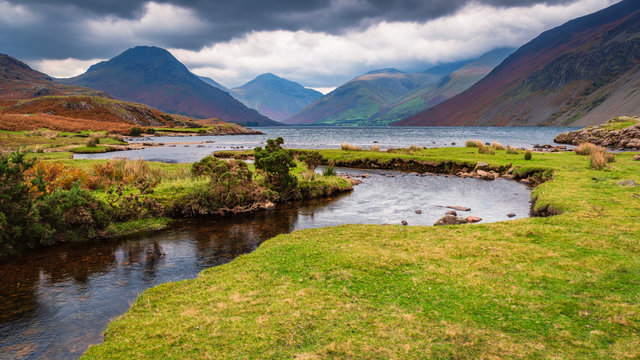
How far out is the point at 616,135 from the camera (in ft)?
244

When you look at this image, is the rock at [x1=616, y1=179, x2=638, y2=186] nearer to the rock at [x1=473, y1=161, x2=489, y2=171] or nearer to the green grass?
the rock at [x1=473, y1=161, x2=489, y2=171]

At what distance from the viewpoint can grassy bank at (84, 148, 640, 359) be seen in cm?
771

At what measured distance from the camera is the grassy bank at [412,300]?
7715 mm

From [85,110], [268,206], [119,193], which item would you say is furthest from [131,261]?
[85,110]

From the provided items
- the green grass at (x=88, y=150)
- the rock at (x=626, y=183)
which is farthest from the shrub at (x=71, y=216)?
the green grass at (x=88, y=150)

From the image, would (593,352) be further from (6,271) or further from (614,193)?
(6,271)

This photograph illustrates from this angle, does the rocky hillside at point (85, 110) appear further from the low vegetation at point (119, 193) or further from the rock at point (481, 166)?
the rock at point (481, 166)

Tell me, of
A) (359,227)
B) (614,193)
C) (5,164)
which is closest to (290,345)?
(359,227)

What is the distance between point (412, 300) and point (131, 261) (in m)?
13.6

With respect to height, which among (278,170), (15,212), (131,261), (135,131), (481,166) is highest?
(135,131)

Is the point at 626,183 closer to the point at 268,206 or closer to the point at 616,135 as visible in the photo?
the point at 268,206

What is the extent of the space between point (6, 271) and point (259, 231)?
1209 cm

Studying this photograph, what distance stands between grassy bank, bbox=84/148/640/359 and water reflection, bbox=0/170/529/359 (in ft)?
6.91

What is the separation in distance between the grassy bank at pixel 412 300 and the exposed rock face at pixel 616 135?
7636cm
